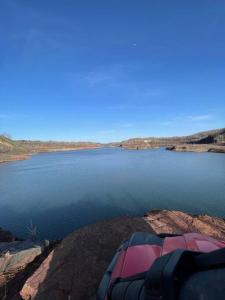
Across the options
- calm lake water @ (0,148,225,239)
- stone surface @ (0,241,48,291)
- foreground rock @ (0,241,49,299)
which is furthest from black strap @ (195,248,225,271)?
calm lake water @ (0,148,225,239)

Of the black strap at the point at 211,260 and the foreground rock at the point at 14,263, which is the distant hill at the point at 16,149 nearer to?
the foreground rock at the point at 14,263

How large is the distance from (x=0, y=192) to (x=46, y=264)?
2791cm

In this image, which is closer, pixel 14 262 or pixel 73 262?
pixel 73 262

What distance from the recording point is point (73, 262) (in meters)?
6.19

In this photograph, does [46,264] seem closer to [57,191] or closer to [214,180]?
[57,191]

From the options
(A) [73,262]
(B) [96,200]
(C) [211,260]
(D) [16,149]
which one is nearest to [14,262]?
(A) [73,262]

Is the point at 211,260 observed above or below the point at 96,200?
above

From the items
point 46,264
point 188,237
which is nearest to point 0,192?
point 46,264

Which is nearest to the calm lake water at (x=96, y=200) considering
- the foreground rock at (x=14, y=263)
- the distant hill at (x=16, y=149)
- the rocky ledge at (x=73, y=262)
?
the foreground rock at (x=14, y=263)

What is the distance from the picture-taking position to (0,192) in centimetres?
3198

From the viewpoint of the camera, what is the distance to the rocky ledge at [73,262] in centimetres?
560

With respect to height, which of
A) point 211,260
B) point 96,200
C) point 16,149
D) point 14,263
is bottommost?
point 96,200

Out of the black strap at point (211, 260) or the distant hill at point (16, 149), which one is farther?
the distant hill at point (16, 149)

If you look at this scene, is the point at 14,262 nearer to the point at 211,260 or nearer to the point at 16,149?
the point at 211,260
